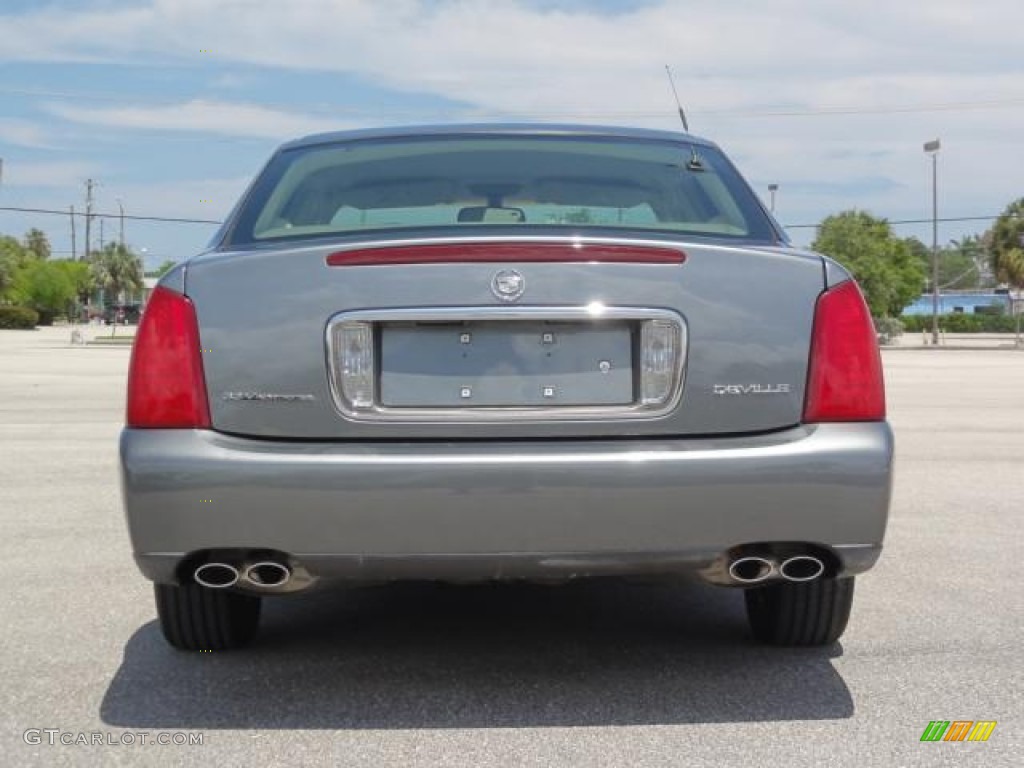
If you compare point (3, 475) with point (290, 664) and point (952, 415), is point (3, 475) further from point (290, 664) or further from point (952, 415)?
point (952, 415)

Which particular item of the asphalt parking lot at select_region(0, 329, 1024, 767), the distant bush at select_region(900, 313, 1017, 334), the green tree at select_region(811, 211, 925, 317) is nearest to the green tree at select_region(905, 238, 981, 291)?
the distant bush at select_region(900, 313, 1017, 334)

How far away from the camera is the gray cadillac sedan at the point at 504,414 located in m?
3.32

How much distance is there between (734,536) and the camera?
3369 mm

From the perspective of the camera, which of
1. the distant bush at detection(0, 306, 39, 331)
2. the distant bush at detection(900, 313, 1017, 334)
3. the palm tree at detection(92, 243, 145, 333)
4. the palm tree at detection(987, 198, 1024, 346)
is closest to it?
the palm tree at detection(987, 198, 1024, 346)

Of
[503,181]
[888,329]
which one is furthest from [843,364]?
[888,329]

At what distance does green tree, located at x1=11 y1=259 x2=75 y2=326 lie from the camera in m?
114

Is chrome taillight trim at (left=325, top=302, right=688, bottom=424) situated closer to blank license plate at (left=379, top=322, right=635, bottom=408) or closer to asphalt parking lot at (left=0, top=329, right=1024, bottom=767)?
blank license plate at (left=379, top=322, right=635, bottom=408)

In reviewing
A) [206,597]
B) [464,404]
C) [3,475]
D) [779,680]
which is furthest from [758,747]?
[3,475]

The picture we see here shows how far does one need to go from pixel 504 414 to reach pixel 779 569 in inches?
33.0

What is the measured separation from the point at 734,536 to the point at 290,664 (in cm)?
149

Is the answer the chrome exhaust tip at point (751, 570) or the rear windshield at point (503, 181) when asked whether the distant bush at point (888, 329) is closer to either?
the rear windshield at point (503, 181)

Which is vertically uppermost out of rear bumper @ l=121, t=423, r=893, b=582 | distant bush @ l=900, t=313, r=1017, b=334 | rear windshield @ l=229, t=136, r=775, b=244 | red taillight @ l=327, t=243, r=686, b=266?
rear windshield @ l=229, t=136, r=775, b=244

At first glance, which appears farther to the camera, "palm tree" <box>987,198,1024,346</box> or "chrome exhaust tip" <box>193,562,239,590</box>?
"palm tree" <box>987,198,1024,346</box>

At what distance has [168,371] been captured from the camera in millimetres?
3473
